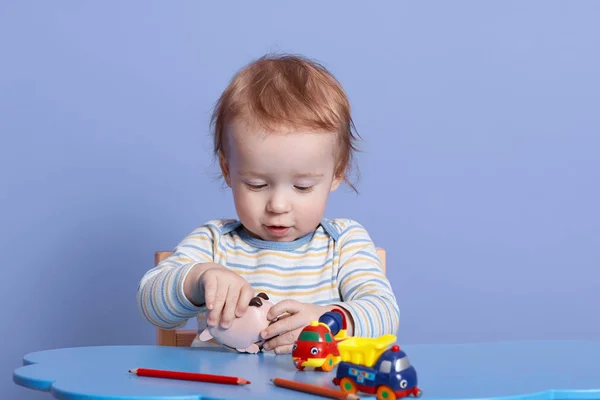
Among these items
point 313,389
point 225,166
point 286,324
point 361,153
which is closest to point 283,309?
point 286,324

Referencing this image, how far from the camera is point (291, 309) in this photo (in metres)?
0.94

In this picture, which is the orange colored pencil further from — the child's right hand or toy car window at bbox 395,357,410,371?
the child's right hand

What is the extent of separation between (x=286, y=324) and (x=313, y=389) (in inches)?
8.9

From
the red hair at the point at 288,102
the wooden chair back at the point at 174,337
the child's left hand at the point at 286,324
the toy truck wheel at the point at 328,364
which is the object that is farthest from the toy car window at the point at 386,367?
the wooden chair back at the point at 174,337

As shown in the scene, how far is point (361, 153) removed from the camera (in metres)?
1.80

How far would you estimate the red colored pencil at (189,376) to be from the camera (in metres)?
0.75

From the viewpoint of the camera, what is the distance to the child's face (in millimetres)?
1088

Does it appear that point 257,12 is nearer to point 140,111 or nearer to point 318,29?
point 318,29

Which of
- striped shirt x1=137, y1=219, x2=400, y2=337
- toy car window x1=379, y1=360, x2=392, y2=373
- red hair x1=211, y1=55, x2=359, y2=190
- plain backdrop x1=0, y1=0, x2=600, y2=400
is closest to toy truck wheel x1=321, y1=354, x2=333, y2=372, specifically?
toy car window x1=379, y1=360, x2=392, y2=373

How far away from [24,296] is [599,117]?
4.39 ft

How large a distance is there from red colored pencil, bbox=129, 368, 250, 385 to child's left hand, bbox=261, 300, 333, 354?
6.6 inches

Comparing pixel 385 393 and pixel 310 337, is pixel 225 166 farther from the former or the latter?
pixel 385 393

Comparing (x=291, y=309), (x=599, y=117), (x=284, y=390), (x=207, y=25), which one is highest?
(x=599, y=117)

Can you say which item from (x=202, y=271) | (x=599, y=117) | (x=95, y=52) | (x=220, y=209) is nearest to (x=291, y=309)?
(x=202, y=271)
